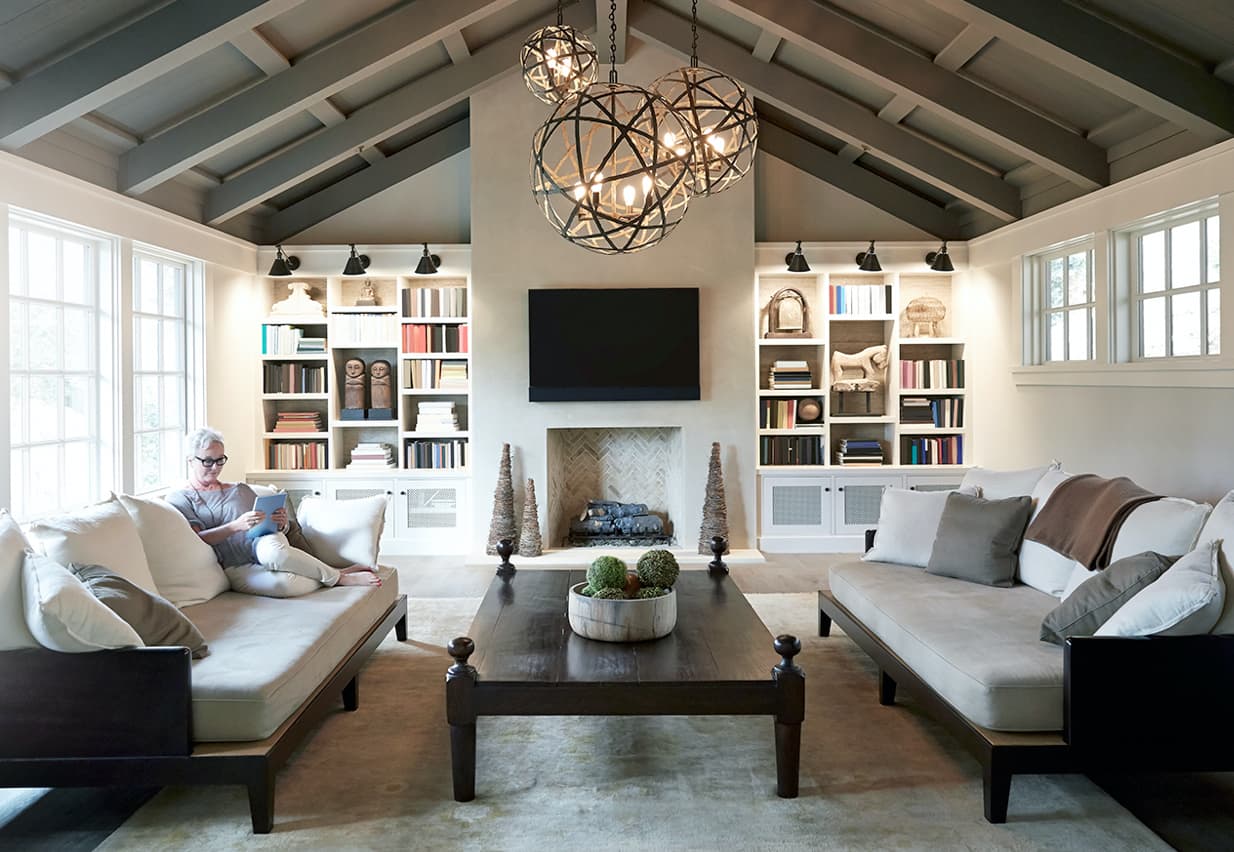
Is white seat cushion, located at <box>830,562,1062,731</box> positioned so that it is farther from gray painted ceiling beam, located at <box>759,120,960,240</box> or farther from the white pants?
gray painted ceiling beam, located at <box>759,120,960,240</box>

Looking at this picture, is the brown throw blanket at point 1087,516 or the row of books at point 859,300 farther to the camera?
the row of books at point 859,300

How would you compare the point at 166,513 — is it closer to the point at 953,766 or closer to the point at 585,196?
the point at 585,196

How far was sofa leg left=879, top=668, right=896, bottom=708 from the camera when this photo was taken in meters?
3.78

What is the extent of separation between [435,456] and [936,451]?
13.1ft

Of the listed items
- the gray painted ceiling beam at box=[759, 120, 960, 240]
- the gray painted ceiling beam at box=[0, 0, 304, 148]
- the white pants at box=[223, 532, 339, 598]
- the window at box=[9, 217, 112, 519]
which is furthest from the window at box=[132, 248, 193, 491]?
the gray painted ceiling beam at box=[759, 120, 960, 240]

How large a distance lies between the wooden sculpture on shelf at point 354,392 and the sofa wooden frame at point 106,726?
4.64 m

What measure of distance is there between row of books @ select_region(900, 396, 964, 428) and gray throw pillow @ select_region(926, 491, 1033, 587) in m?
3.14

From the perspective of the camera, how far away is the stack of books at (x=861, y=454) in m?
7.30

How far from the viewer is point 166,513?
12.4ft

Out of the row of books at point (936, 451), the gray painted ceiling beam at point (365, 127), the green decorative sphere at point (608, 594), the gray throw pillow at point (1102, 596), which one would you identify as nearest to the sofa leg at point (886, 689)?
the gray throw pillow at point (1102, 596)

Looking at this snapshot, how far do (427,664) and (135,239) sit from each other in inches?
121

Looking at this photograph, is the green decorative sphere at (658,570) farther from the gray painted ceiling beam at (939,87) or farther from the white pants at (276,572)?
the gray painted ceiling beam at (939,87)

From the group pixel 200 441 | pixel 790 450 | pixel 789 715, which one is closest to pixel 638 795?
pixel 789 715

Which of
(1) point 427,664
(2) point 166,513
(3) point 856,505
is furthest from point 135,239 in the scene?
(3) point 856,505
